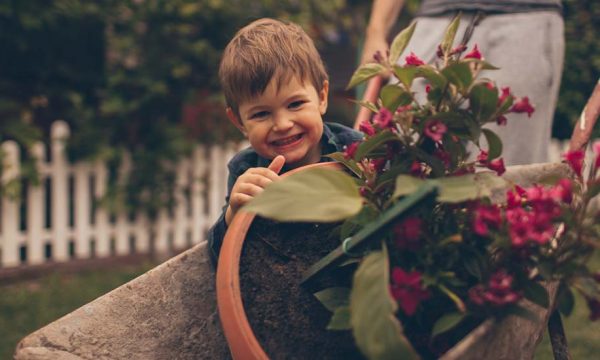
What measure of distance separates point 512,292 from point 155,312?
82cm

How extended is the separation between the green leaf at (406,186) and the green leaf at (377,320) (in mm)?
106

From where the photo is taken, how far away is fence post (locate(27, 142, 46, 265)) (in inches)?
182

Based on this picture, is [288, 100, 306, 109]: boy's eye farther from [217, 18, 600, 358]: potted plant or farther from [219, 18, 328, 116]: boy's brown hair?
[217, 18, 600, 358]: potted plant

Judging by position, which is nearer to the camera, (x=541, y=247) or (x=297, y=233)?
(x=541, y=247)

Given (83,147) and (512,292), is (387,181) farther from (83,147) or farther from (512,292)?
(83,147)

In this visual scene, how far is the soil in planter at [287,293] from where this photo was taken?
135 cm

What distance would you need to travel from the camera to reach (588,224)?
1073mm

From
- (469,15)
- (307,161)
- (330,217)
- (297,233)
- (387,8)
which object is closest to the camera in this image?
(330,217)

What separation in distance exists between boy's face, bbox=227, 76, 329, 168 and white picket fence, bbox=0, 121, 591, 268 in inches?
116

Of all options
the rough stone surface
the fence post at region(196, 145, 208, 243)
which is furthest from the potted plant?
the fence post at region(196, 145, 208, 243)

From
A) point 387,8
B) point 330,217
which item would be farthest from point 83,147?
point 330,217

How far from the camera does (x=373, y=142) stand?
1.21 meters

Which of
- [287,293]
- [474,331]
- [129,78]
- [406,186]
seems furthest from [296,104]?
[129,78]

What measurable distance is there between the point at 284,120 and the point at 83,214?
3460 mm
